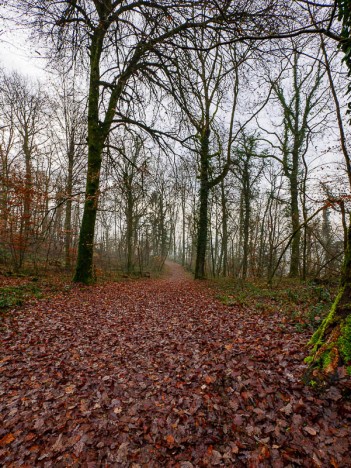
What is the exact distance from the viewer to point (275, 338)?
382 centimetres

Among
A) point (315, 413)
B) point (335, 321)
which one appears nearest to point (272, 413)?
point (315, 413)


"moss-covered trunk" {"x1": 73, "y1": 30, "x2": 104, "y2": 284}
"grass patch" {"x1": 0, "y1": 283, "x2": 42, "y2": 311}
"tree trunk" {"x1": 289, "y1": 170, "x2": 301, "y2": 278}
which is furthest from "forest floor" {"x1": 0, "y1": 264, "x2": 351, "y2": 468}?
"tree trunk" {"x1": 289, "y1": 170, "x2": 301, "y2": 278}

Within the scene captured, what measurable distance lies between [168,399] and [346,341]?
7.47 ft

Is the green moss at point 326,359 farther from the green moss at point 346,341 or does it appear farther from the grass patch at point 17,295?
the grass patch at point 17,295

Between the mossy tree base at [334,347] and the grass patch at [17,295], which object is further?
the grass patch at [17,295]

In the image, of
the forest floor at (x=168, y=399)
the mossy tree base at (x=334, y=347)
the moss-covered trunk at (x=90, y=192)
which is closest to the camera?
the forest floor at (x=168, y=399)

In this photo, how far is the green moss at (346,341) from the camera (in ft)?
8.22

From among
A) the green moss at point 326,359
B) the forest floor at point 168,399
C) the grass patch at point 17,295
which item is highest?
the green moss at point 326,359

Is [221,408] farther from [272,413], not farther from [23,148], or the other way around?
[23,148]

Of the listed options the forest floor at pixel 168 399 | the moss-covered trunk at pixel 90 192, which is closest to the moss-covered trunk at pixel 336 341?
the forest floor at pixel 168 399

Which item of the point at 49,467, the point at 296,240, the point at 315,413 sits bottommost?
the point at 49,467

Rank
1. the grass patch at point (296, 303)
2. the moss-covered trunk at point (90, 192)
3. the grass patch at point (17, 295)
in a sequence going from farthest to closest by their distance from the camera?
the moss-covered trunk at point (90, 192), the grass patch at point (17, 295), the grass patch at point (296, 303)

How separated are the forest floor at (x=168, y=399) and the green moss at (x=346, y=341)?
0.34 metres

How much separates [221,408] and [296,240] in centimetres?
1187
